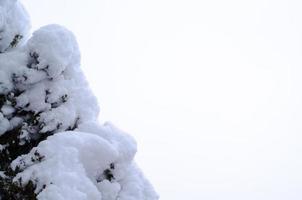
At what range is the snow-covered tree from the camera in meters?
11.6

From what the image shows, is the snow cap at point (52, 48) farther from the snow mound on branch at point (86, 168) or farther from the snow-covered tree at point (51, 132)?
the snow mound on branch at point (86, 168)

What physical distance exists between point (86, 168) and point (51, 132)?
1.51 metres

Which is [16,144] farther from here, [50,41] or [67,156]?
[50,41]

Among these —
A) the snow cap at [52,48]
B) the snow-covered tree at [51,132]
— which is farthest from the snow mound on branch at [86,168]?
the snow cap at [52,48]

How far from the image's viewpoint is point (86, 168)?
42.0 feet

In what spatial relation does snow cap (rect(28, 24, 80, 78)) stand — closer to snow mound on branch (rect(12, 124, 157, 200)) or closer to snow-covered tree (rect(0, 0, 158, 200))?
snow-covered tree (rect(0, 0, 158, 200))

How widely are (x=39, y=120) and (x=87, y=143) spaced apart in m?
1.44

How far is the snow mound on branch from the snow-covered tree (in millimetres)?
23

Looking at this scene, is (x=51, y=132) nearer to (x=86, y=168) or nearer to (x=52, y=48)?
(x=86, y=168)

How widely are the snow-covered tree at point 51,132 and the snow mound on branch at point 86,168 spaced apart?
2 centimetres

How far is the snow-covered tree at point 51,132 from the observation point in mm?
11602

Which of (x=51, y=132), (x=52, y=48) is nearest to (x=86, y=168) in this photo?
(x=51, y=132)

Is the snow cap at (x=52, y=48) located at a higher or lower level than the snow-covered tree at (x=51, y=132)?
higher

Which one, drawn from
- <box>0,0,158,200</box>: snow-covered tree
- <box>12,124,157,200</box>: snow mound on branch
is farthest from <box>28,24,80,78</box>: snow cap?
<box>12,124,157,200</box>: snow mound on branch
